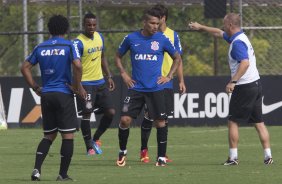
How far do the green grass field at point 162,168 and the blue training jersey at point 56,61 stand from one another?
3.71ft

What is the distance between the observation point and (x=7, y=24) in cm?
3039

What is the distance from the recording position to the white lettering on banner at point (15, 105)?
24.4 m

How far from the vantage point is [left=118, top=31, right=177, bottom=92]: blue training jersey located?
15.4 metres

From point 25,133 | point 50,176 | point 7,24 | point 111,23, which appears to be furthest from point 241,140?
point 111,23

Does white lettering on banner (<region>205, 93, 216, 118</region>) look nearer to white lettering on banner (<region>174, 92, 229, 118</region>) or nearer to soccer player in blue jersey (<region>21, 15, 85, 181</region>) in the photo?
white lettering on banner (<region>174, 92, 229, 118</region>)

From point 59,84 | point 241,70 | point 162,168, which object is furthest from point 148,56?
point 59,84

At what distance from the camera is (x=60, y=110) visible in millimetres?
13469

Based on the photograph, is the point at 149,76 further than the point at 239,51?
Yes

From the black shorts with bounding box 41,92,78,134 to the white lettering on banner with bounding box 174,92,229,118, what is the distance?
11.1 m

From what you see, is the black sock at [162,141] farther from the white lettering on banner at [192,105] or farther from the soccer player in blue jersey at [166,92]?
the white lettering on banner at [192,105]

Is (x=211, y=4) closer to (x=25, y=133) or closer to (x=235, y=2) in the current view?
(x=235, y=2)

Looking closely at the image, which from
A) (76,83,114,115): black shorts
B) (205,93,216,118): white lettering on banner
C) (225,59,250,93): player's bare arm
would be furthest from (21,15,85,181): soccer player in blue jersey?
(205,93,216,118): white lettering on banner

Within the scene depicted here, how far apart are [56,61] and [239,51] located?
2.92 m

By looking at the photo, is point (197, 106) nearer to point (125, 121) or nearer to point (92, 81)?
point (92, 81)
